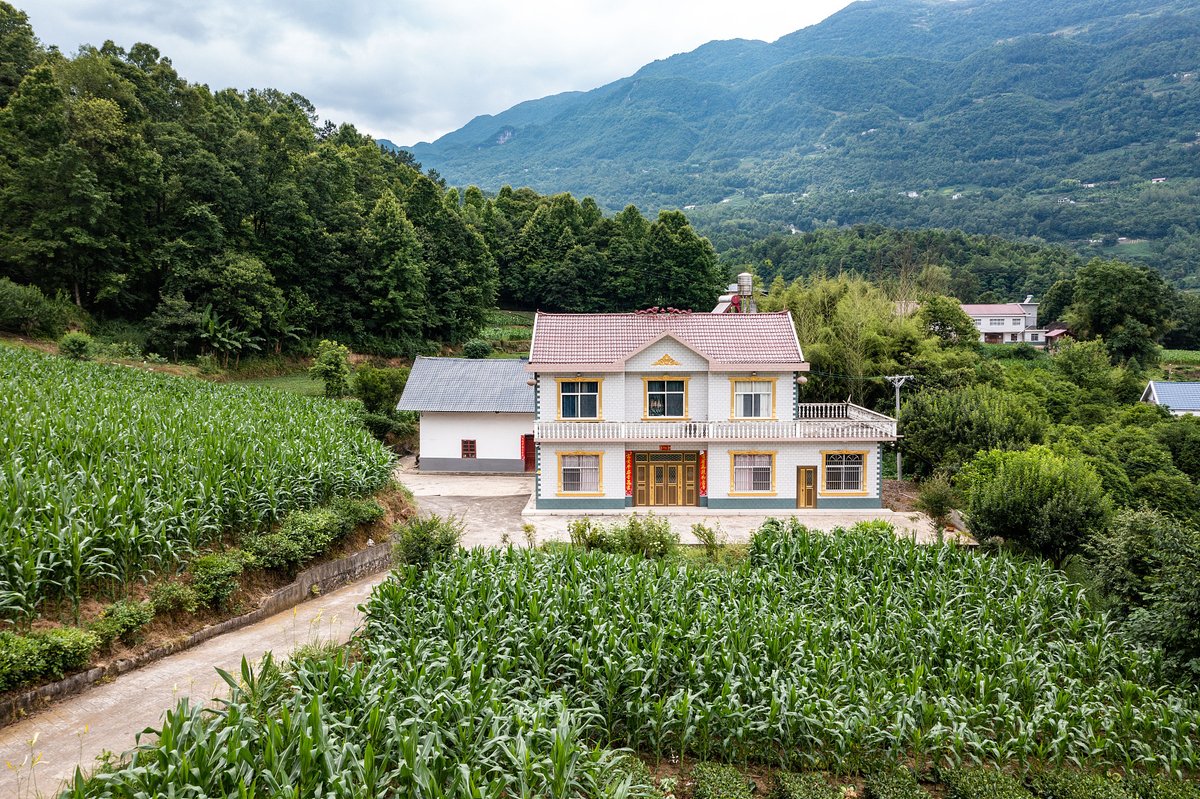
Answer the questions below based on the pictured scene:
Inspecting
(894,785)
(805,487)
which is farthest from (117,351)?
(894,785)

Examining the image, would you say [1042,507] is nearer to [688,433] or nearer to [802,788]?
[688,433]

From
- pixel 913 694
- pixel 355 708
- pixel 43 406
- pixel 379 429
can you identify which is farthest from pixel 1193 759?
pixel 379 429

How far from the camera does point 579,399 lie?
74.3 ft

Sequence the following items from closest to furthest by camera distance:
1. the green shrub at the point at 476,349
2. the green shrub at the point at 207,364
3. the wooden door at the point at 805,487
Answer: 1. the wooden door at the point at 805,487
2. the green shrub at the point at 207,364
3. the green shrub at the point at 476,349

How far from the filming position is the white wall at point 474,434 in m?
27.5

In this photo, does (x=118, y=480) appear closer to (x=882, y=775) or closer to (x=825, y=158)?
(x=882, y=775)

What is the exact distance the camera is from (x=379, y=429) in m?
29.0

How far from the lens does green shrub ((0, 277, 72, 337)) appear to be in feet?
94.6

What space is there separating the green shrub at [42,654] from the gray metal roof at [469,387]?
737 inches

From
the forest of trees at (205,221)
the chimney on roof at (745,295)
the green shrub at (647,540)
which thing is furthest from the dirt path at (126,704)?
the forest of trees at (205,221)

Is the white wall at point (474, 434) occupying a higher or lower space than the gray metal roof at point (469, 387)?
lower

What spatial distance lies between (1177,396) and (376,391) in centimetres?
4350

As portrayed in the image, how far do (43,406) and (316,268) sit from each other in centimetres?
3125

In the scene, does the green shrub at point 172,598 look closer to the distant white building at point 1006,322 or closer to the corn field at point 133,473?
the corn field at point 133,473
